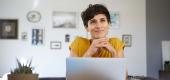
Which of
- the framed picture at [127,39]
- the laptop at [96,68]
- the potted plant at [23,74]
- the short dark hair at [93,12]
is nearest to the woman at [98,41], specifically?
the short dark hair at [93,12]

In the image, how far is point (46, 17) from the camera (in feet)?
24.6

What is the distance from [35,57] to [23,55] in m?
0.28

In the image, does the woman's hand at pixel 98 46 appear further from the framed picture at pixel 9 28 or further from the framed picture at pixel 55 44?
the framed picture at pixel 9 28

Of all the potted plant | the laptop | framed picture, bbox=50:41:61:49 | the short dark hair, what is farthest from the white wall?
the laptop

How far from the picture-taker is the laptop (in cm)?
160

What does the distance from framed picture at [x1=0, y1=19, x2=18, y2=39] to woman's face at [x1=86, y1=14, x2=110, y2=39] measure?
5.56m

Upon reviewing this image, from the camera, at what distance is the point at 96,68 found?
62.9 inches

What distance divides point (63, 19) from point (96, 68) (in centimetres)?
596

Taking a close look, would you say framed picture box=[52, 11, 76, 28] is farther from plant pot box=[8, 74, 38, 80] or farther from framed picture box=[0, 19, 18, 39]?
plant pot box=[8, 74, 38, 80]

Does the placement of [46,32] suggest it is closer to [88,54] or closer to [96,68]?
[88,54]

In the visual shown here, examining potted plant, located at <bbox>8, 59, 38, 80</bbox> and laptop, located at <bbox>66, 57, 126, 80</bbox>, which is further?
potted plant, located at <bbox>8, 59, 38, 80</bbox>

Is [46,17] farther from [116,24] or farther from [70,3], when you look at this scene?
[116,24]

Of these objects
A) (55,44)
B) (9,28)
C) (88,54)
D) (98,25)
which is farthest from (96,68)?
(9,28)

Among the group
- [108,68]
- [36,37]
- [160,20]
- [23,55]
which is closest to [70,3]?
[36,37]
